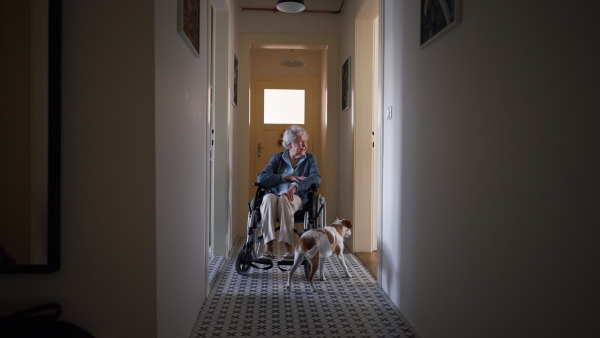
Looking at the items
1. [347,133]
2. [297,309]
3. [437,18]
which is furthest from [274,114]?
[437,18]

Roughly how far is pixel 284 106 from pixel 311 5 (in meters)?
1.96

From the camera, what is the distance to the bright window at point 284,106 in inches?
261

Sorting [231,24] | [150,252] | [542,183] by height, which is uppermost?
[231,24]

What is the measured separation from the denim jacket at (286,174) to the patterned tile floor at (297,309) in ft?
2.30

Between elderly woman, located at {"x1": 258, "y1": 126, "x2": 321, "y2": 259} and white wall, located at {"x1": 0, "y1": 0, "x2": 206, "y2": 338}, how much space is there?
1900mm

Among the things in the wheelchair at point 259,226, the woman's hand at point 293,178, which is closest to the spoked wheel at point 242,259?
the wheelchair at point 259,226

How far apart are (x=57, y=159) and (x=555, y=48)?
1.56 m

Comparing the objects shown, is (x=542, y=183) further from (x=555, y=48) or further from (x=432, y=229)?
(x=432, y=229)

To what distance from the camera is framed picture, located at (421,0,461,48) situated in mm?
1771

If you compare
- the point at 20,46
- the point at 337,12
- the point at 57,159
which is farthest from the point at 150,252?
the point at 337,12

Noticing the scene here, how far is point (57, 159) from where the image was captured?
146 centimetres

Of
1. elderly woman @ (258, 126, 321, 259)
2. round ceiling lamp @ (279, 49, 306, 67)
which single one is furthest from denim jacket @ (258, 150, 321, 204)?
round ceiling lamp @ (279, 49, 306, 67)

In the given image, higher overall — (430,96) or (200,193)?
(430,96)

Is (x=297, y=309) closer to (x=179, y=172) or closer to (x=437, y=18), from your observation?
(x=179, y=172)
